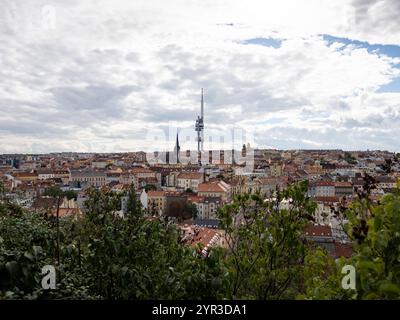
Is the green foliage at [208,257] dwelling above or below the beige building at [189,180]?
above

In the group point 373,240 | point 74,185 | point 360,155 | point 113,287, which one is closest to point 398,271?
Result: point 373,240

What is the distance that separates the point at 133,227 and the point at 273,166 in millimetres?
64884

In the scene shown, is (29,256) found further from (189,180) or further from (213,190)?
(189,180)

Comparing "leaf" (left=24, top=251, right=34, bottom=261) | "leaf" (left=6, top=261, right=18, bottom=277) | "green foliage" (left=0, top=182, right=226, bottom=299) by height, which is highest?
"leaf" (left=24, top=251, right=34, bottom=261)

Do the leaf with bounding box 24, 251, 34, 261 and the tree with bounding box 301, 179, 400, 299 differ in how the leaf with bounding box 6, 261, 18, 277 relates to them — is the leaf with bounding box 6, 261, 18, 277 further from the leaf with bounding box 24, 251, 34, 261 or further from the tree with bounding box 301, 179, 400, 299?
the tree with bounding box 301, 179, 400, 299

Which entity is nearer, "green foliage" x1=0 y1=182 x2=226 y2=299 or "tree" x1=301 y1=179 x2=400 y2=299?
"tree" x1=301 y1=179 x2=400 y2=299

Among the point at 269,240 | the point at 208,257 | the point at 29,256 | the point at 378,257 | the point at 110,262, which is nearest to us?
the point at 378,257

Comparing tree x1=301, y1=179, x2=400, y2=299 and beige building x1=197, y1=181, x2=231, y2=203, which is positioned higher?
tree x1=301, y1=179, x2=400, y2=299

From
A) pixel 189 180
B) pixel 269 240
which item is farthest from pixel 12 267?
pixel 189 180

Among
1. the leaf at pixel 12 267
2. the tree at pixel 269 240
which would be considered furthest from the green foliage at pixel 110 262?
A: the tree at pixel 269 240

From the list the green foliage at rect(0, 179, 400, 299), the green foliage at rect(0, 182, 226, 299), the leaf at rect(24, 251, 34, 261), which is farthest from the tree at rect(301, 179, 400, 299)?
the leaf at rect(24, 251, 34, 261)

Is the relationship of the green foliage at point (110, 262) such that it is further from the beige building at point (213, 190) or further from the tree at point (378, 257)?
the beige building at point (213, 190)

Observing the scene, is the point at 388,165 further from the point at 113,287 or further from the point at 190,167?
the point at 190,167

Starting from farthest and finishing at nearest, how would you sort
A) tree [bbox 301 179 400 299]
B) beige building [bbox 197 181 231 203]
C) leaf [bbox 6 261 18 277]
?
beige building [bbox 197 181 231 203], leaf [bbox 6 261 18 277], tree [bbox 301 179 400 299]
